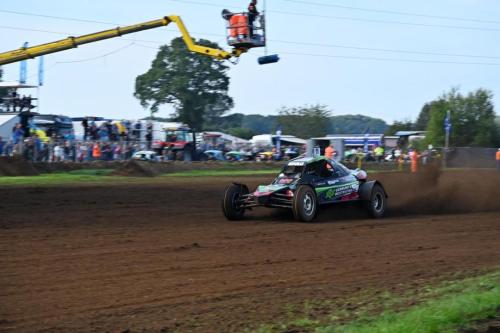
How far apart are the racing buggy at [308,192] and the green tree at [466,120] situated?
167 feet

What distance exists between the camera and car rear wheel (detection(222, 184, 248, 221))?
44.6ft

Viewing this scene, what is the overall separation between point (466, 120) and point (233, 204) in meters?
56.8

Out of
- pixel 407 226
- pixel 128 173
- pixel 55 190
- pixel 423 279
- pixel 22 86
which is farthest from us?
pixel 22 86

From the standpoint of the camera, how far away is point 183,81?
245 feet

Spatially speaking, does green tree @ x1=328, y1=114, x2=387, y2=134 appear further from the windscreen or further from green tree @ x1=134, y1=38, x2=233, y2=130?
the windscreen

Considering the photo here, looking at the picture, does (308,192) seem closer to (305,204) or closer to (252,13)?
(305,204)

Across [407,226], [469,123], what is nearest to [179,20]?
[407,226]

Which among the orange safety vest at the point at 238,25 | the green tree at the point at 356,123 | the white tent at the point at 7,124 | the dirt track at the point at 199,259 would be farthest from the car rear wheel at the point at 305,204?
the green tree at the point at 356,123

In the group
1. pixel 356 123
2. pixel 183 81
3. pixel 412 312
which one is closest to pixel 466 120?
pixel 183 81

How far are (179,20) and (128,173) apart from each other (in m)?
7.08

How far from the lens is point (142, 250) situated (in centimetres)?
959

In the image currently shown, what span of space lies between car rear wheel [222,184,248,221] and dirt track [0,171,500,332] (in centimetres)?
27

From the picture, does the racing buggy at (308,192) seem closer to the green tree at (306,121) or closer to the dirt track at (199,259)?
the dirt track at (199,259)

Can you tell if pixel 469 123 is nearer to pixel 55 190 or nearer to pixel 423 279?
pixel 55 190
